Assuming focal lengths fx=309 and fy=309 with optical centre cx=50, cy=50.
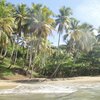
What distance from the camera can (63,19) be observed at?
53906 mm

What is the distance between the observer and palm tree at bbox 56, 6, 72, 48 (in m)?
53.8

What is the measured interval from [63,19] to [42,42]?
274 inches

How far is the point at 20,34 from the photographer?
2216 inches

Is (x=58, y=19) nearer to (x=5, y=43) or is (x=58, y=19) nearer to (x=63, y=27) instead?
(x=63, y=27)

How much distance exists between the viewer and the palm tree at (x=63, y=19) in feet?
177

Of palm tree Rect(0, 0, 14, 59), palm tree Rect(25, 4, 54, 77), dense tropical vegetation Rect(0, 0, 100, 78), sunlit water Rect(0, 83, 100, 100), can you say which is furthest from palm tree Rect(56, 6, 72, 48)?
sunlit water Rect(0, 83, 100, 100)

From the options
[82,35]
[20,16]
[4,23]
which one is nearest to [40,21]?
[4,23]

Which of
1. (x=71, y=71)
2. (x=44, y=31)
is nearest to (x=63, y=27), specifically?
(x=44, y=31)

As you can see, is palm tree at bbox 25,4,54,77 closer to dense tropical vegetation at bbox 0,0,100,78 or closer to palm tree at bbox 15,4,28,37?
dense tropical vegetation at bbox 0,0,100,78

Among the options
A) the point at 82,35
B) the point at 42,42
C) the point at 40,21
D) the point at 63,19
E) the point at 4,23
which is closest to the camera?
the point at 40,21

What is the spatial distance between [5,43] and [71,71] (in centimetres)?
1503

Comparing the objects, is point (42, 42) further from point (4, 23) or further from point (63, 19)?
point (4, 23)

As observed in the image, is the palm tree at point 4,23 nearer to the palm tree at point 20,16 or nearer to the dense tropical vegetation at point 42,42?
the dense tropical vegetation at point 42,42

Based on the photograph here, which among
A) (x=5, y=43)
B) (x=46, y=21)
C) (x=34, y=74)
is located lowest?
(x=34, y=74)
